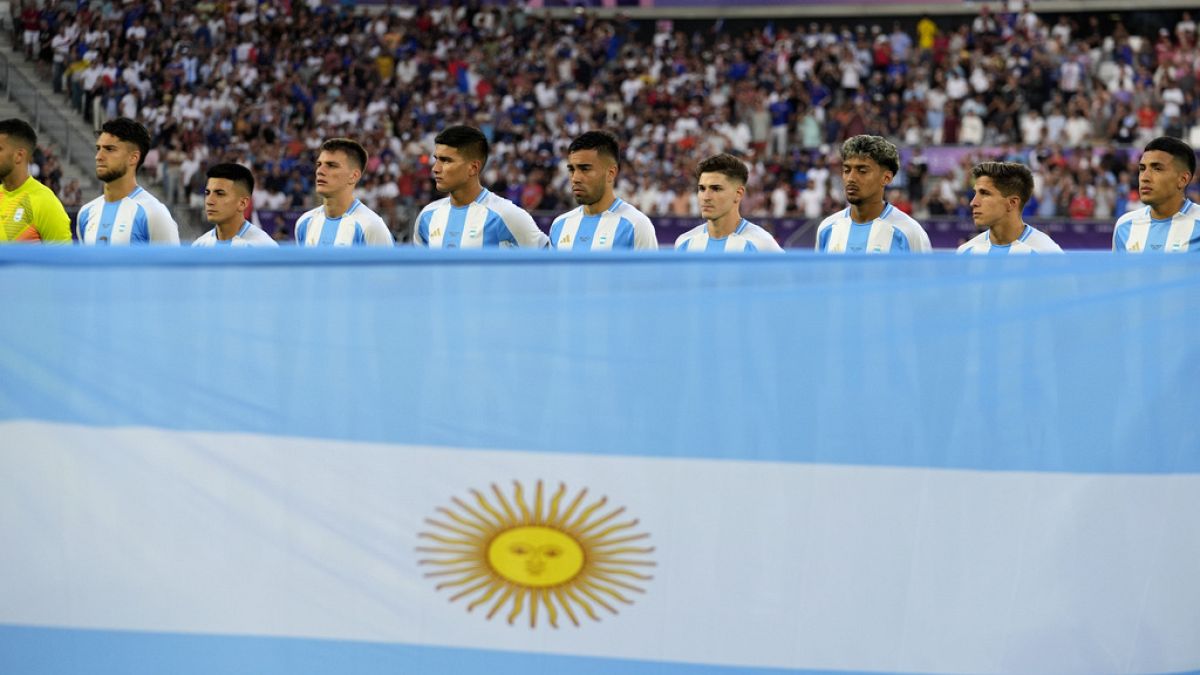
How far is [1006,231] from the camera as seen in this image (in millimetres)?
7383

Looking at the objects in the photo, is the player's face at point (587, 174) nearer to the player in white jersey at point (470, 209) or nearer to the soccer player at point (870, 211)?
the player in white jersey at point (470, 209)

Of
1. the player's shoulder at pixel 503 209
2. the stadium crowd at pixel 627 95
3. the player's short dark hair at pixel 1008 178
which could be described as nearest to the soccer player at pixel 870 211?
the player's short dark hair at pixel 1008 178

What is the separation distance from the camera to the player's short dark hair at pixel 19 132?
839 cm

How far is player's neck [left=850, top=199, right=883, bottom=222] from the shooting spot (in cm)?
762

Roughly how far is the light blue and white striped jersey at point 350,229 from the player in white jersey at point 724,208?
1.86m

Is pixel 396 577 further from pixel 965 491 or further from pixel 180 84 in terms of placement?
pixel 180 84

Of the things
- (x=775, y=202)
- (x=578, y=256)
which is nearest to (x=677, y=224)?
(x=775, y=202)

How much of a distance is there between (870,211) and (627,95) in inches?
879

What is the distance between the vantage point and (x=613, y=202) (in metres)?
8.30

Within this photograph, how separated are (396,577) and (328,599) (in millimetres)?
208

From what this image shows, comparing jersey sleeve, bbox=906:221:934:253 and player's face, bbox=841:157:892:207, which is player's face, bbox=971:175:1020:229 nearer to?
jersey sleeve, bbox=906:221:934:253

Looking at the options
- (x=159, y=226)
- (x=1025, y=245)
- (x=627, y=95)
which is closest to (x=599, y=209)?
(x=1025, y=245)

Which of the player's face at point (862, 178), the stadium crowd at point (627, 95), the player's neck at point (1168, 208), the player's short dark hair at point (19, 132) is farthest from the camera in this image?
the stadium crowd at point (627, 95)

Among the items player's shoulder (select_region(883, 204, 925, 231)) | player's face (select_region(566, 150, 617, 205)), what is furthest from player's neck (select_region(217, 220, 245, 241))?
player's shoulder (select_region(883, 204, 925, 231))
